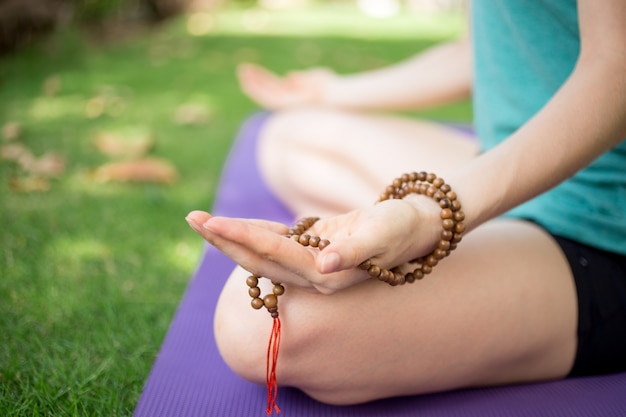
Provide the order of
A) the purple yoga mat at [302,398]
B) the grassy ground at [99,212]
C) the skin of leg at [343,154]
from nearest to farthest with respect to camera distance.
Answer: the purple yoga mat at [302,398] < the grassy ground at [99,212] < the skin of leg at [343,154]

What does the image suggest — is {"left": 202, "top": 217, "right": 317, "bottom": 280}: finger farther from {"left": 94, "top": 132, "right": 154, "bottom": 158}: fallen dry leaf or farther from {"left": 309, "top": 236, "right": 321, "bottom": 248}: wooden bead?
{"left": 94, "top": 132, "right": 154, "bottom": 158}: fallen dry leaf

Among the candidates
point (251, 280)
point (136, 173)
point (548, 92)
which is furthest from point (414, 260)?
point (136, 173)

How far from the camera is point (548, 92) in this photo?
1082 mm

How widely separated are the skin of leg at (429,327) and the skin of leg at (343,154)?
39cm

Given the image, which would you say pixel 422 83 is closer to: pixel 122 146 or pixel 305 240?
pixel 305 240

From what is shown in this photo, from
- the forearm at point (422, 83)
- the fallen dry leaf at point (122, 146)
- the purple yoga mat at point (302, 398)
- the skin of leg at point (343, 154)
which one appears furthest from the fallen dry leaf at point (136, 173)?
the purple yoga mat at point (302, 398)

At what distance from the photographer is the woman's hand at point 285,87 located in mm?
1788

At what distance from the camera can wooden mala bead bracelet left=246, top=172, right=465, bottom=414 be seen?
775 millimetres

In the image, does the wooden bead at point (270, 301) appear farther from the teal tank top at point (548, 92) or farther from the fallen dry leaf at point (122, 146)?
the fallen dry leaf at point (122, 146)

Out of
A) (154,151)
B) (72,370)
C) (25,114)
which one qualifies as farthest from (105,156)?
(72,370)

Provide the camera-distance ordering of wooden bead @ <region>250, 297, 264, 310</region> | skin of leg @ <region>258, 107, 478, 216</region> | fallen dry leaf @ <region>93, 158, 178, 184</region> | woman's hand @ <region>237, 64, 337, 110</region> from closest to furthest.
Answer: wooden bead @ <region>250, 297, 264, 310</region> < skin of leg @ <region>258, 107, 478, 216</region> < woman's hand @ <region>237, 64, 337, 110</region> < fallen dry leaf @ <region>93, 158, 178, 184</region>

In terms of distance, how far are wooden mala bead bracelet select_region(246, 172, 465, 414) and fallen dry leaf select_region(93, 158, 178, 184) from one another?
1286 millimetres

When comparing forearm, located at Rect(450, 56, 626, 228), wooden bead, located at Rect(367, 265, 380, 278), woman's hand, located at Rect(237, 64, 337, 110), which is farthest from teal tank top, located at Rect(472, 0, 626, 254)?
woman's hand, located at Rect(237, 64, 337, 110)

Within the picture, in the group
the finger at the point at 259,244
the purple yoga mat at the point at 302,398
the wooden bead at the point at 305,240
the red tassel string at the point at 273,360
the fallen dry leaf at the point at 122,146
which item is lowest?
the fallen dry leaf at the point at 122,146
